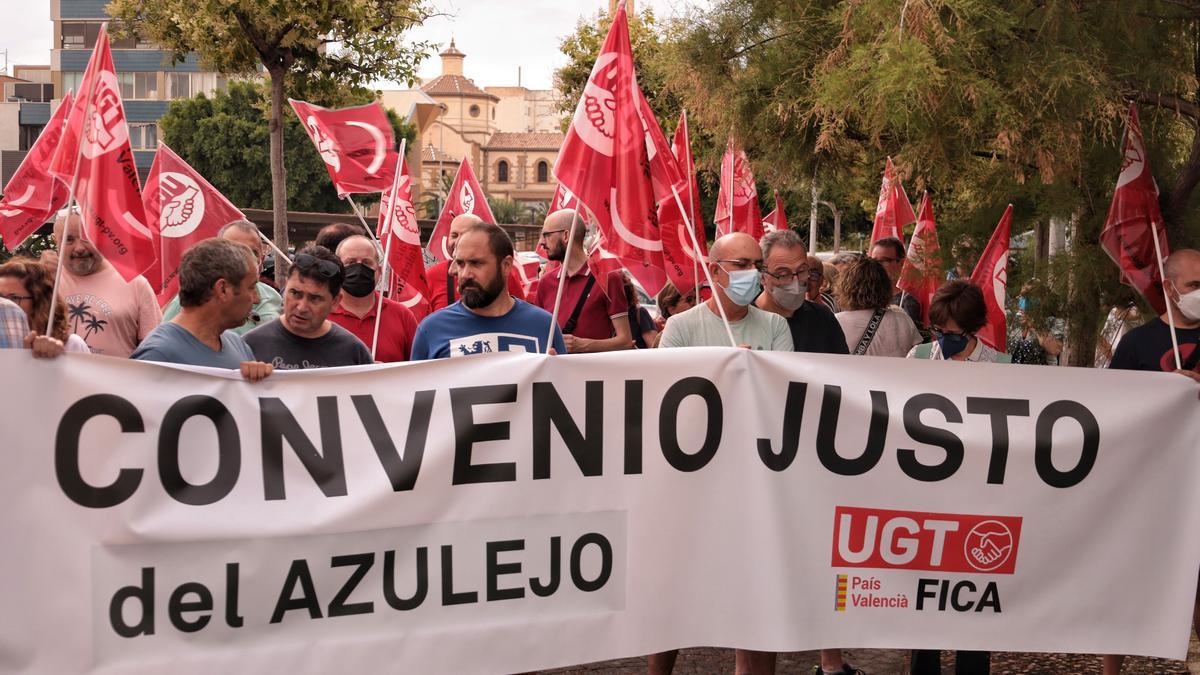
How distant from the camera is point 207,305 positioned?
4703mm

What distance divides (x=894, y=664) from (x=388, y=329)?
2.79 metres

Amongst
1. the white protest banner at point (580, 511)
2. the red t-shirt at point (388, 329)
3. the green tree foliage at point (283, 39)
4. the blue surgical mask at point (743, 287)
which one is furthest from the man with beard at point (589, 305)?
the green tree foliage at point (283, 39)

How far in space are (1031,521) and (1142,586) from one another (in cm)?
51

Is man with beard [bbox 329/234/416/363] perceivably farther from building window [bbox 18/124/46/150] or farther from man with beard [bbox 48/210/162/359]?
building window [bbox 18/124/46/150]

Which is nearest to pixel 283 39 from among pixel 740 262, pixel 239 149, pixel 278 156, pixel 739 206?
pixel 278 156

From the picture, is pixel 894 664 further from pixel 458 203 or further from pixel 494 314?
Answer: pixel 458 203

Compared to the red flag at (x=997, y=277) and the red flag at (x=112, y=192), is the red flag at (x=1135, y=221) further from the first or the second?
the red flag at (x=112, y=192)

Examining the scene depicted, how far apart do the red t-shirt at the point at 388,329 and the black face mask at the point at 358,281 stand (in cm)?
10

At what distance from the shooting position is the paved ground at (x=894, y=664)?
6.22 meters

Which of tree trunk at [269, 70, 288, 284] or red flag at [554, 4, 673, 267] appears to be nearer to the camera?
red flag at [554, 4, 673, 267]

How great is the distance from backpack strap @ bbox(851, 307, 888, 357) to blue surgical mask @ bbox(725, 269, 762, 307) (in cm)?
159

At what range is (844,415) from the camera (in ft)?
16.0

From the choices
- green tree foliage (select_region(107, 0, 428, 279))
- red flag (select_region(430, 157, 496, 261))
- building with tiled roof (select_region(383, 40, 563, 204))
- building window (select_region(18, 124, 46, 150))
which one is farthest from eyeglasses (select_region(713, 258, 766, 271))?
building with tiled roof (select_region(383, 40, 563, 204))

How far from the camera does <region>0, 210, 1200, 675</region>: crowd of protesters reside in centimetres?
475
